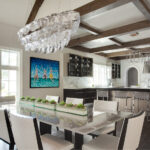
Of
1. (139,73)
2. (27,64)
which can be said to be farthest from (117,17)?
(139,73)

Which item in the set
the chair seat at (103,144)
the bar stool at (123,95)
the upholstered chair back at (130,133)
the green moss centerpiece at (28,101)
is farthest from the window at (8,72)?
the upholstered chair back at (130,133)

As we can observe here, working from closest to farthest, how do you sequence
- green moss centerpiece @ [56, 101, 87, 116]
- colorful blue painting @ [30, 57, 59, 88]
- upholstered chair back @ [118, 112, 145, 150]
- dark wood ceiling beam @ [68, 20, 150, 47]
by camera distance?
upholstered chair back @ [118, 112, 145, 150] < green moss centerpiece @ [56, 101, 87, 116] < dark wood ceiling beam @ [68, 20, 150, 47] < colorful blue painting @ [30, 57, 59, 88]

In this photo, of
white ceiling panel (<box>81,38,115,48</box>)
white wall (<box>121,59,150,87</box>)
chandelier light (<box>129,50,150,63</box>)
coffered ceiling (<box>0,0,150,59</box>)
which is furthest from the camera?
white wall (<box>121,59,150,87</box>)

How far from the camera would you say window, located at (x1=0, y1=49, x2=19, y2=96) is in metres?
4.39

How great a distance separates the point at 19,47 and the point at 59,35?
7.78 ft

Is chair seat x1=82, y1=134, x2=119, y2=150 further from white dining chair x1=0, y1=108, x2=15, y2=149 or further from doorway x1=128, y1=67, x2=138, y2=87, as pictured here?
doorway x1=128, y1=67, x2=138, y2=87

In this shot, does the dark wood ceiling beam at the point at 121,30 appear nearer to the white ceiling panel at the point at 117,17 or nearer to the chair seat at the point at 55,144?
the white ceiling panel at the point at 117,17

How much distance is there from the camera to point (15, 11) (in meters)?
4.25

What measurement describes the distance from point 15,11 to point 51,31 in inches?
88.4

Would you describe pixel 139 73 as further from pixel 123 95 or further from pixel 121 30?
pixel 121 30

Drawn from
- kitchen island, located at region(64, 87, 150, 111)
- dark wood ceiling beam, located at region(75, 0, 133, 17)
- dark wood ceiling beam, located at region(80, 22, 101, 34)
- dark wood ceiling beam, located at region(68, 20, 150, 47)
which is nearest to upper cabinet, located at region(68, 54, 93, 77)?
kitchen island, located at region(64, 87, 150, 111)

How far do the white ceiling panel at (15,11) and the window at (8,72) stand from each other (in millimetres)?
901

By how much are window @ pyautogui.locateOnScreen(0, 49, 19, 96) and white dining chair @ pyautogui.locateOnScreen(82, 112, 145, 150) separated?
3.39 m

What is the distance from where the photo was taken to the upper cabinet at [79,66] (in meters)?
6.38
